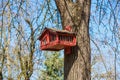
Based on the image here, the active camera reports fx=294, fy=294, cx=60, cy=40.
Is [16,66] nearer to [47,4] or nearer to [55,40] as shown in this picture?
[47,4]

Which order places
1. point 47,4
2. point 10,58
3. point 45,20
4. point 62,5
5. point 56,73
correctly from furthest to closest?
point 56,73 < point 10,58 < point 45,20 < point 47,4 < point 62,5

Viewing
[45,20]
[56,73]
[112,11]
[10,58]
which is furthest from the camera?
[56,73]

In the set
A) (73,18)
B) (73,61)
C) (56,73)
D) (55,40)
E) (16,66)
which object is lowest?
(56,73)

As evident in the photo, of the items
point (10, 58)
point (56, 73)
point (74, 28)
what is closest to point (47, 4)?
point (74, 28)

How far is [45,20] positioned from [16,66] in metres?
3.32

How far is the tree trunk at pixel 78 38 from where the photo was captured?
2459 millimetres

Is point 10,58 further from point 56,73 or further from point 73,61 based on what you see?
point 56,73

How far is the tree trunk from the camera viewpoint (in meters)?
2.46

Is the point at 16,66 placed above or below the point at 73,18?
below

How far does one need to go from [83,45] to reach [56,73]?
33.3 ft

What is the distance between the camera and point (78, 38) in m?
2.51

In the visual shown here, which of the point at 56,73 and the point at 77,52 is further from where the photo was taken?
the point at 56,73

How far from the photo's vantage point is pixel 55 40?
2520 mm

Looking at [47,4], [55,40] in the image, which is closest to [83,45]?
[55,40]
